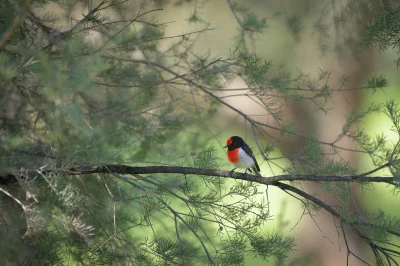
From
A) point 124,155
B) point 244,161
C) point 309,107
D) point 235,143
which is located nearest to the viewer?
point 124,155

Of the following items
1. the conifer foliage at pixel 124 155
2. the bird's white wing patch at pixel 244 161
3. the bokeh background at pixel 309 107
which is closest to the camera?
the conifer foliage at pixel 124 155

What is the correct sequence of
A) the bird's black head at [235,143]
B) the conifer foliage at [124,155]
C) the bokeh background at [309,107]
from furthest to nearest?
the bokeh background at [309,107] → the bird's black head at [235,143] → the conifer foliage at [124,155]

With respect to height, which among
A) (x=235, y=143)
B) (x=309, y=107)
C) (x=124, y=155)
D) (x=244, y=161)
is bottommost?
(x=124, y=155)

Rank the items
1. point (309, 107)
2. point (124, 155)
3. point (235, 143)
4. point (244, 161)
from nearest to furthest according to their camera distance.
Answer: point (124, 155) → point (244, 161) → point (235, 143) → point (309, 107)

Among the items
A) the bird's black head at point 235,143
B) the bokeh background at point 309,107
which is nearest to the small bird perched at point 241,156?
the bird's black head at point 235,143

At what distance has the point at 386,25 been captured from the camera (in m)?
1.67

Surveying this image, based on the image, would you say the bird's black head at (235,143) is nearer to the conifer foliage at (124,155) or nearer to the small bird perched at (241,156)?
the small bird perched at (241,156)

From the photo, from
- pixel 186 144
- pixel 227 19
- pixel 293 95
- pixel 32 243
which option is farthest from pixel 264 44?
pixel 32 243

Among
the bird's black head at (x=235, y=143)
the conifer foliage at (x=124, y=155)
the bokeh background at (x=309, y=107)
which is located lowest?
the conifer foliage at (x=124, y=155)

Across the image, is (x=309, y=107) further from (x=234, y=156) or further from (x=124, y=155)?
(x=124, y=155)

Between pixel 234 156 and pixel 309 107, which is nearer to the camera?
pixel 234 156

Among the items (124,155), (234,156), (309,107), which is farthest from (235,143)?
(309,107)

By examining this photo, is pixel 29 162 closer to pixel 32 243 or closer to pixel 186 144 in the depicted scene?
pixel 32 243

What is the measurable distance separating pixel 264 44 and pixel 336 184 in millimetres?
2898
